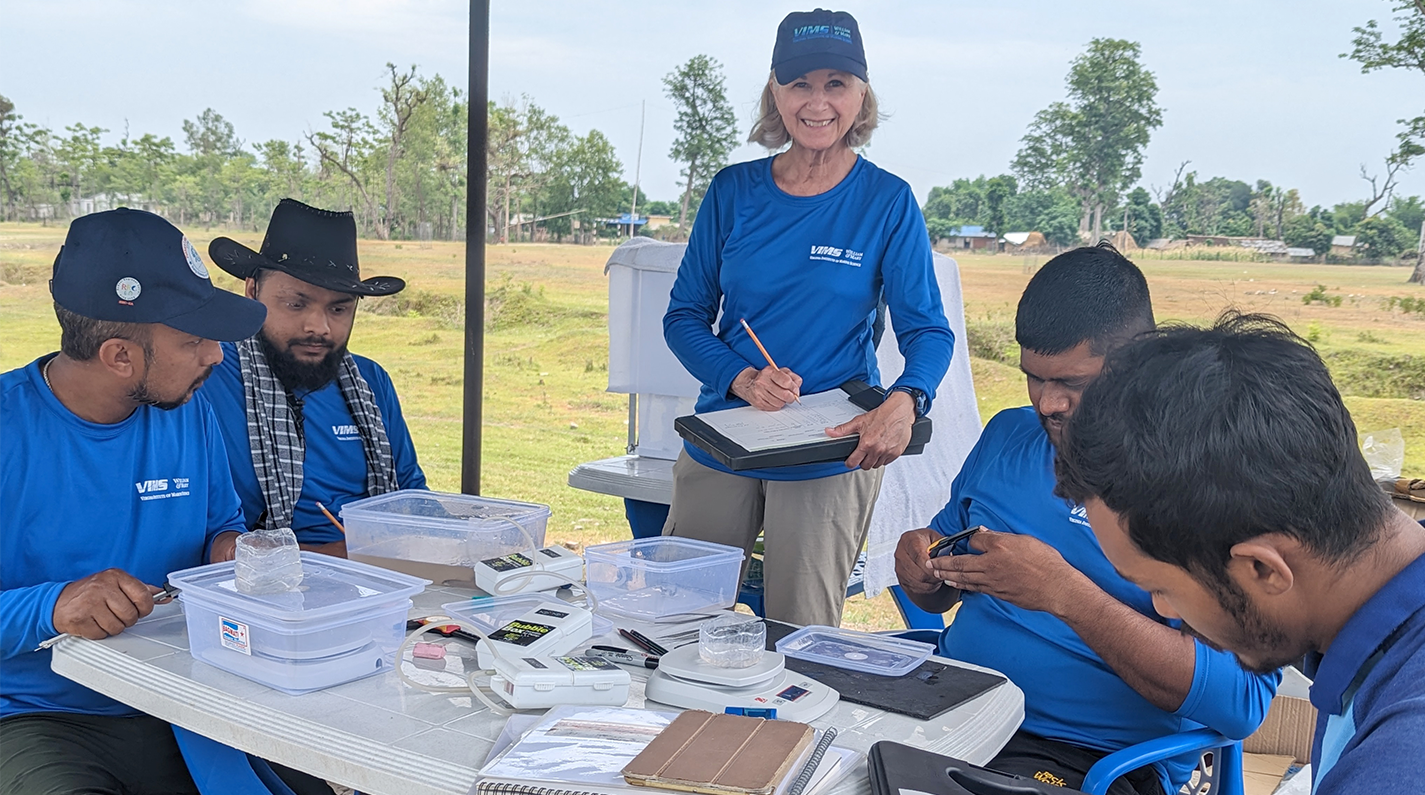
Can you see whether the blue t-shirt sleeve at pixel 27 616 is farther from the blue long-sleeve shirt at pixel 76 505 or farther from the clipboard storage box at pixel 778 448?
the clipboard storage box at pixel 778 448

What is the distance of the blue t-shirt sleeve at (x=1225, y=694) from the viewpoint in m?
1.73

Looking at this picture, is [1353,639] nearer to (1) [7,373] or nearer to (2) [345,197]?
(1) [7,373]

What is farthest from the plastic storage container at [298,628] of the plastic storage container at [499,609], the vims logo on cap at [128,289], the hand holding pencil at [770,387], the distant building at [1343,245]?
the distant building at [1343,245]

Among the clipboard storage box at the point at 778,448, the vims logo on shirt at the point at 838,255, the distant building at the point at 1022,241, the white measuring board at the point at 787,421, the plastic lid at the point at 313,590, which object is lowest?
the plastic lid at the point at 313,590

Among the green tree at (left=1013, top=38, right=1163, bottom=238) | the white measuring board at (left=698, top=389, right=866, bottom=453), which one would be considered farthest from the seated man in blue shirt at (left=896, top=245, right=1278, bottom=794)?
the green tree at (left=1013, top=38, right=1163, bottom=238)

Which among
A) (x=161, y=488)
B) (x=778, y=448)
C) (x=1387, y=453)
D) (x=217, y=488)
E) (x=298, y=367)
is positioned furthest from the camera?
(x=1387, y=453)

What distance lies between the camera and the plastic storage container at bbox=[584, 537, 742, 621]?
1870 millimetres

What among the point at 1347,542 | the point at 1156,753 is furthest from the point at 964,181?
the point at 1347,542

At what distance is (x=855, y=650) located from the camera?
1717 millimetres

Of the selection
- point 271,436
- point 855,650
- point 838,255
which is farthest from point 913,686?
point 271,436

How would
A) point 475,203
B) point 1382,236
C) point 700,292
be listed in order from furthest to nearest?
point 1382,236
point 475,203
point 700,292

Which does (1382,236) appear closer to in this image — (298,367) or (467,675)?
(298,367)

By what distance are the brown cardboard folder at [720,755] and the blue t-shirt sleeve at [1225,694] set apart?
2.64 feet

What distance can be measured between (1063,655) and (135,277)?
1.81m
